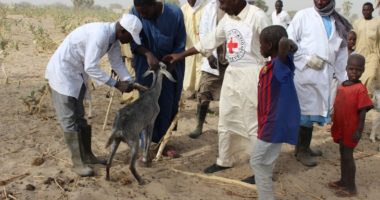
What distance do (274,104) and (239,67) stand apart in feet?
2.95

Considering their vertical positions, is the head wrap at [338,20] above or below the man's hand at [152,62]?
above

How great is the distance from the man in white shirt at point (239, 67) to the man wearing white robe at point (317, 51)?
95 centimetres

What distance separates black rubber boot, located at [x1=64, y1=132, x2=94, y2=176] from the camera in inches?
180

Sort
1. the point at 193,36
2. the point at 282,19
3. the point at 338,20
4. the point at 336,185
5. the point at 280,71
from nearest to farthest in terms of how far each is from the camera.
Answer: the point at 280,71
the point at 336,185
the point at 338,20
the point at 193,36
the point at 282,19

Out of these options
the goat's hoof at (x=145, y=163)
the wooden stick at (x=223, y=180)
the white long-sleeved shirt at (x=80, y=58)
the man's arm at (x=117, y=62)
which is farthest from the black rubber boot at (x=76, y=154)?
the wooden stick at (x=223, y=180)

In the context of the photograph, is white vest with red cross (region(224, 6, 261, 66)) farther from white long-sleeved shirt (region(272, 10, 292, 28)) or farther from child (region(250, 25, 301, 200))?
white long-sleeved shirt (region(272, 10, 292, 28))

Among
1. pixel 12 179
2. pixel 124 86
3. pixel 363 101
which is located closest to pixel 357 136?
pixel 363 101

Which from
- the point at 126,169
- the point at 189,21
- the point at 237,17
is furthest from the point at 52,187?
the point at 189,21

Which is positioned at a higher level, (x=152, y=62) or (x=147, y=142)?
(x=152, y=62)

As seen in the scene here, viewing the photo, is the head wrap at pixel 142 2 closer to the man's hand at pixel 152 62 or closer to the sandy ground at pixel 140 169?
the man's hand at pixel 152 62

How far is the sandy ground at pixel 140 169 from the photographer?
4.38 metres

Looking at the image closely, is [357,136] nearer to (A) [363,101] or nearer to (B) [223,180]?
(A) [363,101]

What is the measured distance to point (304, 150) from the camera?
566 centimetres

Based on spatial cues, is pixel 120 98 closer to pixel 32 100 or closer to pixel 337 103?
pixel 32 100
